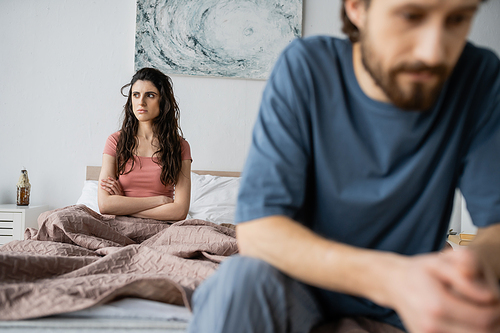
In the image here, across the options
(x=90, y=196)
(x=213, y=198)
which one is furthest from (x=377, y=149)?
(x=90, y=196)

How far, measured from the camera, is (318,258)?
1.86 feet

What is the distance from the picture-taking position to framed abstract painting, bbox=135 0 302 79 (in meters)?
3.05

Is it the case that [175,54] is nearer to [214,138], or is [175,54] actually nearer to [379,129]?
[214,138]

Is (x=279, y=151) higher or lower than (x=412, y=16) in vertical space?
lower

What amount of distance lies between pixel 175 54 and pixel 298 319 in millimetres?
2750

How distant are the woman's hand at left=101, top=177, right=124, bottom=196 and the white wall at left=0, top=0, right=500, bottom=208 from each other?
105 centimetres

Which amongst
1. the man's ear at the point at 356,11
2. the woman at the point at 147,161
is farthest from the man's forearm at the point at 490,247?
the woman at the point at 147,161

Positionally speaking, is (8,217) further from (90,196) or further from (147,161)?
(147,161)

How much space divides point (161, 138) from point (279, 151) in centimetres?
162

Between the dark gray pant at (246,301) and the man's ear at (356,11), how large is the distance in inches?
17.6

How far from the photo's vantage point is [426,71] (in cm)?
61

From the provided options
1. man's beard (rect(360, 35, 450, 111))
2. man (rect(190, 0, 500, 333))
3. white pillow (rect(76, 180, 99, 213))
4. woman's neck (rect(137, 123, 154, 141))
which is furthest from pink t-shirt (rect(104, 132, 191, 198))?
man's beard (rect(360, 35, 450, 111))

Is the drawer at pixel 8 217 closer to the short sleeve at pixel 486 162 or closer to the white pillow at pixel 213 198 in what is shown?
the white pillow at pixel 213 198

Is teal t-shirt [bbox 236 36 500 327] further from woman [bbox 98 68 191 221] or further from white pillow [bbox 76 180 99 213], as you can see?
white pillow [bbox 76 180 99 213]
